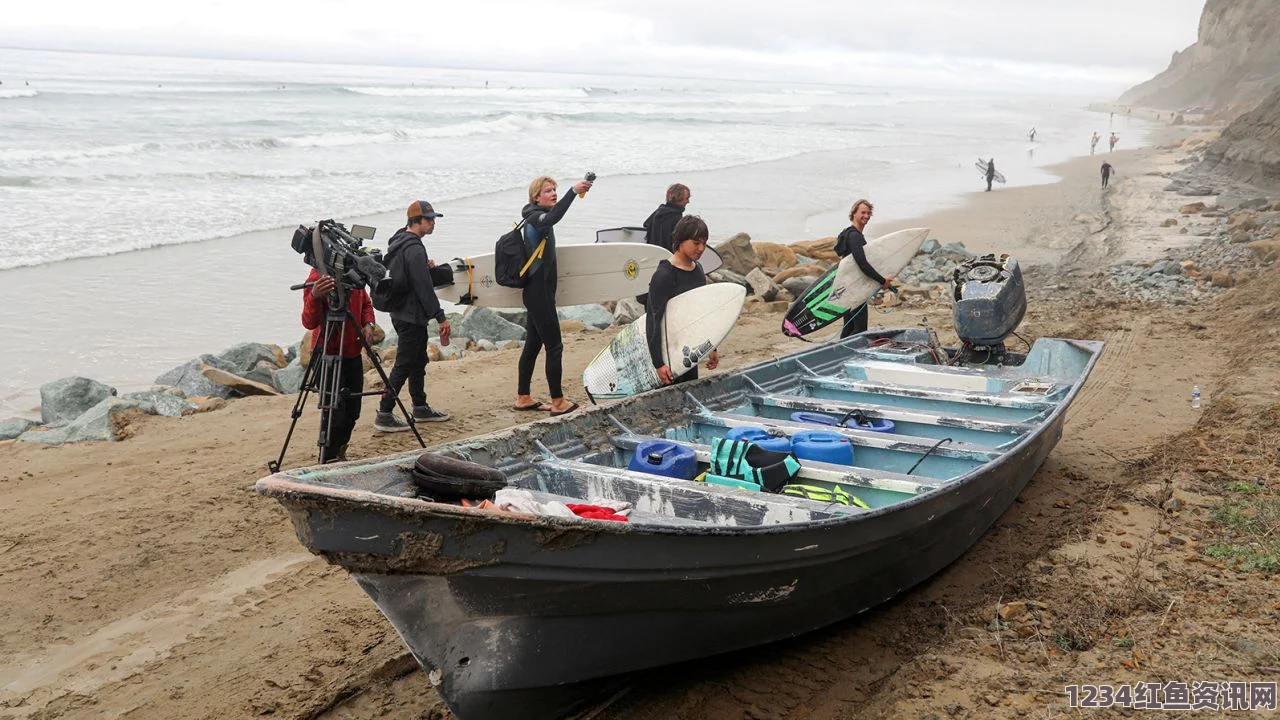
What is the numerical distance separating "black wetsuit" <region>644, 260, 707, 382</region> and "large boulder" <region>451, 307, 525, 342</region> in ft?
18.6

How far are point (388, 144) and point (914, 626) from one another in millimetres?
34229

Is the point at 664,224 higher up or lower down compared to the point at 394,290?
higher up

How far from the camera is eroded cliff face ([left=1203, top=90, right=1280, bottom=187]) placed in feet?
83.7

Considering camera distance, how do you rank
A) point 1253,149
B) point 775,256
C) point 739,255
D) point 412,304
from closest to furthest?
1. point 412,304
2. point 739,255
3. point 775,256
4. point 1253,149

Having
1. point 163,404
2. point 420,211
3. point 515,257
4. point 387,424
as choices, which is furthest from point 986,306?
point 163,404

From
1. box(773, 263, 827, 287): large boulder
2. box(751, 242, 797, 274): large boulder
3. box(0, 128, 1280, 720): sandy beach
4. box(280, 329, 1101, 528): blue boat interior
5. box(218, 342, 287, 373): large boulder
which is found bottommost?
box(0, 128, 1280, 720): sandy beach

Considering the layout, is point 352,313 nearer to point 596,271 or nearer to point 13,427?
point 596,271

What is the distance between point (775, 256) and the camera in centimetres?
1622

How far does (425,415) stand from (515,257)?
176 centimetres

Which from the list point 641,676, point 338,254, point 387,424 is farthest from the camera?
point 387,424

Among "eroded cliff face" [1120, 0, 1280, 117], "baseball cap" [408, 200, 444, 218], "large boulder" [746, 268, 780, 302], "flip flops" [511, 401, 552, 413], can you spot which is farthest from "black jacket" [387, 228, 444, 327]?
"eroded cliff face" [1120, 0, 1280, 117]

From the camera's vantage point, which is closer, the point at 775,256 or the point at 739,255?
the point at 739,255

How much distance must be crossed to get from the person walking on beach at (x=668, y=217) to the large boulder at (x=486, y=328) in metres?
3.24

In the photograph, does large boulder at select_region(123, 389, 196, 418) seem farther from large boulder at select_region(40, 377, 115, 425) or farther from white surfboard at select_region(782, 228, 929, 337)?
white surfboard at select_region(782, 228, 929, 337)
